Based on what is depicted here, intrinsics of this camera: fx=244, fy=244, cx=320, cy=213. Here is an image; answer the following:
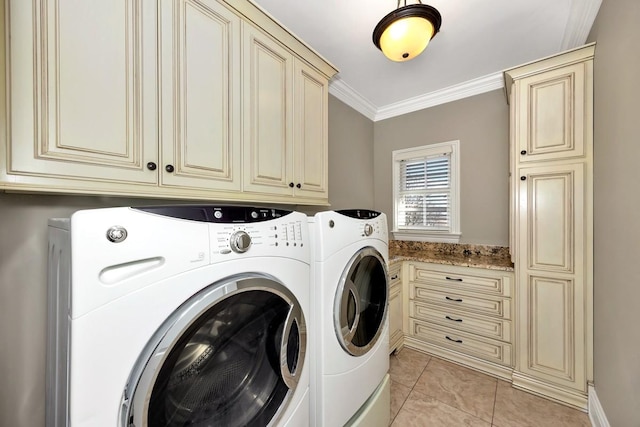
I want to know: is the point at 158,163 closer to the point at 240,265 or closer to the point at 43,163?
the point at 43,163

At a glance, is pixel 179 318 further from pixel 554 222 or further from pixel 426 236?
pixel 426 236

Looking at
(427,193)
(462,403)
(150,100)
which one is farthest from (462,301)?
(150,100)

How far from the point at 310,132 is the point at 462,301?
189 cm

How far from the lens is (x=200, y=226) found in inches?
25.4

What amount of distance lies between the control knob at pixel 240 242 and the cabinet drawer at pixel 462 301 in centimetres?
202

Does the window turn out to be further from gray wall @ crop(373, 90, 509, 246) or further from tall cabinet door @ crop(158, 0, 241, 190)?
tall cabinet door @ crop(158, 0, 241, 190)

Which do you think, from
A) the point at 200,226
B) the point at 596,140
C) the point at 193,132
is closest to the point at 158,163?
the point at 193,132

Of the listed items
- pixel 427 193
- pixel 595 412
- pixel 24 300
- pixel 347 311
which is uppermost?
pixel 427 193

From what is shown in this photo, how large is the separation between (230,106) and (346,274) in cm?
99

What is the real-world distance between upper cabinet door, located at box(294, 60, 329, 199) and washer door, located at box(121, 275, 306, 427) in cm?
92

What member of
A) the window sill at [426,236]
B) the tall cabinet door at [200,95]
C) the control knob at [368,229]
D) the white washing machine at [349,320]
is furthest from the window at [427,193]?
the tall cabinet door at [200,95]

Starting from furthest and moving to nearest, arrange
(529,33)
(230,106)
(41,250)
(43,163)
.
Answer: (529,33), (230,106), (41,250), (43,163)

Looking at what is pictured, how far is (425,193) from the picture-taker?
8.96ft

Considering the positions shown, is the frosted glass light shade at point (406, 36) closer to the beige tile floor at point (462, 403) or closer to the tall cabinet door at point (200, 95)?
the tall cabinet door at point (200, 95)
